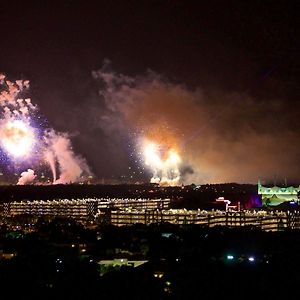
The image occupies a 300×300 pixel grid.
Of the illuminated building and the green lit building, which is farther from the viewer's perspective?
the green lit building

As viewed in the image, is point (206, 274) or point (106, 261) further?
point (106, 261)

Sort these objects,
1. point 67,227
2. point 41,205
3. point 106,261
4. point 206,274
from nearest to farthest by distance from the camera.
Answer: point 206,274 → point 106,261 → point 67,227 → point 41,205

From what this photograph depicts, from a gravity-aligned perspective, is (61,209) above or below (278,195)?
below

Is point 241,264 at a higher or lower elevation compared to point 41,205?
lower

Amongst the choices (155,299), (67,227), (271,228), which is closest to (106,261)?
(155,299)

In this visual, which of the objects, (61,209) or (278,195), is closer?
(61,209)

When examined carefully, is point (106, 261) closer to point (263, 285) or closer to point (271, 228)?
point (263, 285)

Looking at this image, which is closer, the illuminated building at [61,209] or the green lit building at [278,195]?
the illuminated building at [61,209]

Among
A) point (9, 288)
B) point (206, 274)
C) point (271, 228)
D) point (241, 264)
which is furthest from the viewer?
point (271, 228)
